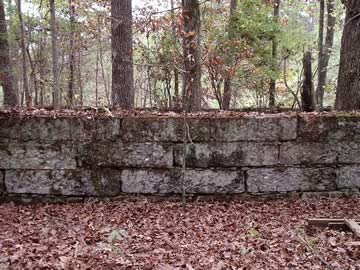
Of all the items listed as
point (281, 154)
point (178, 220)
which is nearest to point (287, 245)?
point (178, 220)

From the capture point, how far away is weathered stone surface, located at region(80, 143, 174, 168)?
5520mm

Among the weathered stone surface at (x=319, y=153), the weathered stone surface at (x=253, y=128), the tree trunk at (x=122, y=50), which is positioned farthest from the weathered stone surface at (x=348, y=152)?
the tree trunk at (x=122, y=50)

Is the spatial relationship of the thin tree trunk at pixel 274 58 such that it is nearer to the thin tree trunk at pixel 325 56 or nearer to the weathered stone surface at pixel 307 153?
the thin tree trunk at pixel 325 56

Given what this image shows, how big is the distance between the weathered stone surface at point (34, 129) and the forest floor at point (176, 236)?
0.95 meters

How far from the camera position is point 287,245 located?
3.96 m

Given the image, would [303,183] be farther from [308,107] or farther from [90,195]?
[90,195]

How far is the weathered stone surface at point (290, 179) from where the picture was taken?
5.60 metres

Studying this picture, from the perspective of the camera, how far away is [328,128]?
5543mm

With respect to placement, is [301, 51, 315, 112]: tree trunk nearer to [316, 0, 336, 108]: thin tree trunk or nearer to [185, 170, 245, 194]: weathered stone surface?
[185, 170, 245, 194]: weathered stone surface

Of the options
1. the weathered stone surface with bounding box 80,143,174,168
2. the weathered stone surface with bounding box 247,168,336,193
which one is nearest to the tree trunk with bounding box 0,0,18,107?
the weathered stone surface with bounding box 80,143,174,168

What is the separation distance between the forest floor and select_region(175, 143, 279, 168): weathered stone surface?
0.58 m

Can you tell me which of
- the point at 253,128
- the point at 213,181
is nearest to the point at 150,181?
the point at 213,181

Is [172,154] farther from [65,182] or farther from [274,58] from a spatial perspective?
[274,58]

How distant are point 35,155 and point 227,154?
2.67m
